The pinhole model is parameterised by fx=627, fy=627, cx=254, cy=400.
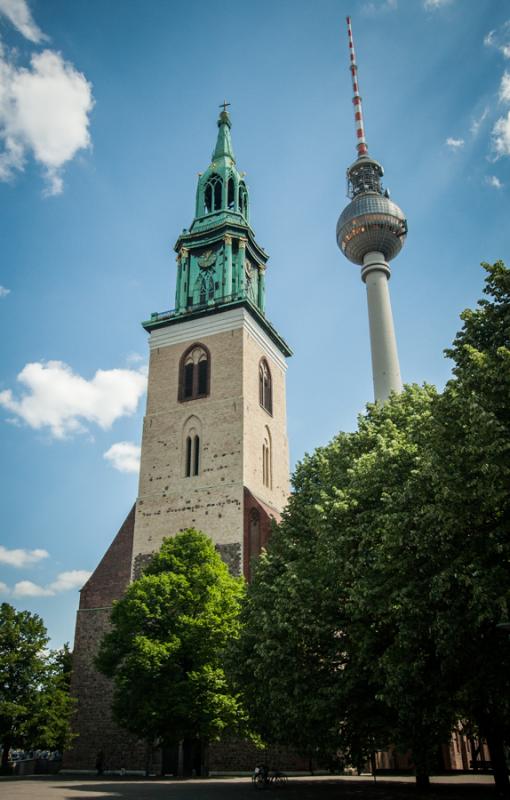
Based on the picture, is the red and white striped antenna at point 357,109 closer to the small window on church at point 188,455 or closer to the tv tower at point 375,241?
the tv tower at point 375,241

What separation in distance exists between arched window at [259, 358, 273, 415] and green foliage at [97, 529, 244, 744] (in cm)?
1529

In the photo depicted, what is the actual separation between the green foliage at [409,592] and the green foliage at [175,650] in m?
4.59

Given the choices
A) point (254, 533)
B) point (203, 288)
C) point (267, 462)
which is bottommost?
point (254, 533)

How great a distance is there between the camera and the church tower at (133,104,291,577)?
34469 mm

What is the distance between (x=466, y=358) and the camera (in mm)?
12602

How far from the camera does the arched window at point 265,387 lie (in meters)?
40.5

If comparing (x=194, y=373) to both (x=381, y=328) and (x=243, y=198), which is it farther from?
(x=381, y=328)

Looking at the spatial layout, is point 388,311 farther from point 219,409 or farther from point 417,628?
point 417,628

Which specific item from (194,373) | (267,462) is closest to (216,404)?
(194,373)

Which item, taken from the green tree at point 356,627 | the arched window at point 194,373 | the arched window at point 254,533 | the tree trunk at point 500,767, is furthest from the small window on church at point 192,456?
the tree trunk at point 500,767

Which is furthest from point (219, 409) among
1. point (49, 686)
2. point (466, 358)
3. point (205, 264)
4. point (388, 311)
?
point (466, 358)

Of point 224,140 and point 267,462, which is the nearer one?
point 267,462

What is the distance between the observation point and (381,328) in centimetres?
5097

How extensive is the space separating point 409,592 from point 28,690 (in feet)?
74.8
